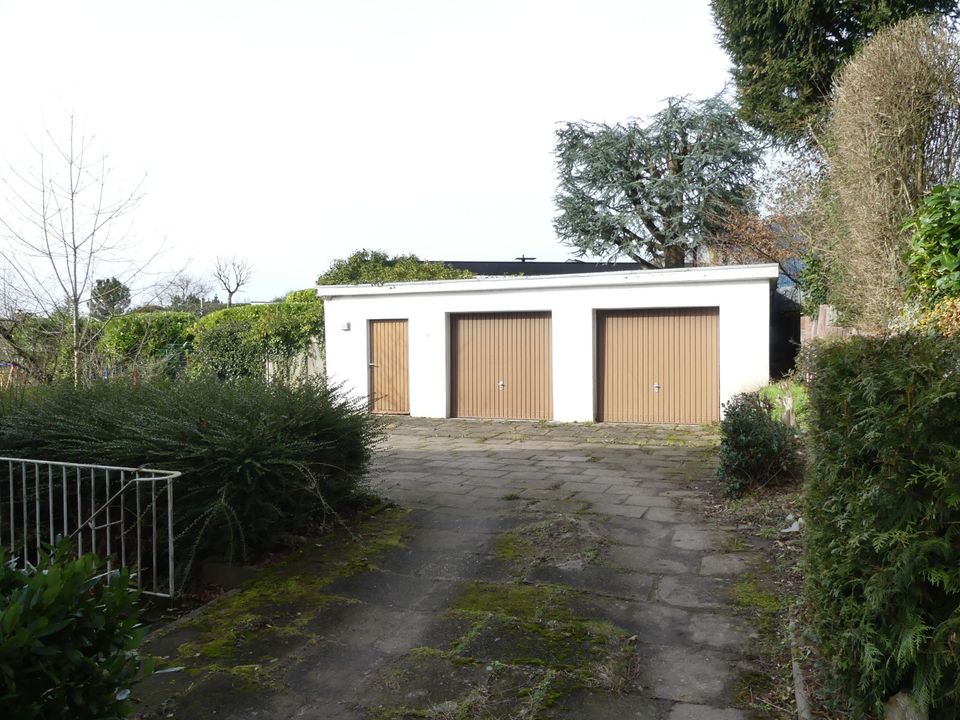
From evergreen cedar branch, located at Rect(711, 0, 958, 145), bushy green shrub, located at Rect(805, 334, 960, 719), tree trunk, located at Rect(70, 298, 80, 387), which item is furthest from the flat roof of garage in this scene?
bushy green shrub, located at Rect(805, 334, 960, 719)

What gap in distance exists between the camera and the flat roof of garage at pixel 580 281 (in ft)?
39.6

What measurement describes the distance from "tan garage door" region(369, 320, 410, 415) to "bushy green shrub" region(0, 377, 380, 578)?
8250 mm

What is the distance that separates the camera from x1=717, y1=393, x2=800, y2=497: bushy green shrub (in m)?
6.57

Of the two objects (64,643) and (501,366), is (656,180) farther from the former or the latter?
(64,643)

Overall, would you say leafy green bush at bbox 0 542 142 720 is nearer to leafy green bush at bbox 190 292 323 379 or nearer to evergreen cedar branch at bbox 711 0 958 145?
evergreen cedar branch at bbox 711 0 958 145

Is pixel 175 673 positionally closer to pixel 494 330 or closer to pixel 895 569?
pixel 895 569

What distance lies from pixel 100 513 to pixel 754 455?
511cm

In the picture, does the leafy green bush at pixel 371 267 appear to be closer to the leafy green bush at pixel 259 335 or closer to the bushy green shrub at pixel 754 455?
the leafy green bush at pixel 259 335

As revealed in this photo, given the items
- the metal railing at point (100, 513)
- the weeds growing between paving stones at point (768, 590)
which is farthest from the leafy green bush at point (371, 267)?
the metal railing at point (100, 513)

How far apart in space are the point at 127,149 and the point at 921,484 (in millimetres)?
9147

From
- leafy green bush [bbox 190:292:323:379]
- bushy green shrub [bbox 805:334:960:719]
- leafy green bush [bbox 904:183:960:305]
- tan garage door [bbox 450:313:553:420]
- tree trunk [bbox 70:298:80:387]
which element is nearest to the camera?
bushy green shrub [bbox 805:334:960:719]

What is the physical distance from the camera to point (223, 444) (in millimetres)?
4988

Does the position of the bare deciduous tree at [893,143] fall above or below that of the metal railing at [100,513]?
above

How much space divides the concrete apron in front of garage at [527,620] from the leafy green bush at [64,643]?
1.22 m
